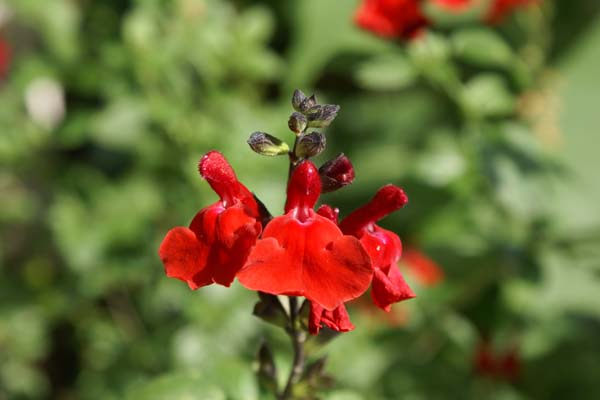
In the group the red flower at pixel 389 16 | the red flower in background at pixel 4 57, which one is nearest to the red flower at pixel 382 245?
the red flower at pixel 389 16

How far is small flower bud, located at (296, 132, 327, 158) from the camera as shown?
0.83 meters

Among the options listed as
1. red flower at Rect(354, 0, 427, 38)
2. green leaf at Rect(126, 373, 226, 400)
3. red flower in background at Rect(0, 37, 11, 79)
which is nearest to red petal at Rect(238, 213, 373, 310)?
green leaf at Rect(126, 373, 226, 400)

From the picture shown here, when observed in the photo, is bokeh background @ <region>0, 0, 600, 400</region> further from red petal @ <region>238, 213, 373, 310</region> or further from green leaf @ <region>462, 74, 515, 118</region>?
red petal @ <region>238, 213, 373, 310</region>

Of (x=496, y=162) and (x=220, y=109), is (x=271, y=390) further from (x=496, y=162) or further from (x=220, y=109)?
(x=220, y=109)

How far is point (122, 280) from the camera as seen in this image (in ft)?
6.57

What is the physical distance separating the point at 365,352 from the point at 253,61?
707 millimetres

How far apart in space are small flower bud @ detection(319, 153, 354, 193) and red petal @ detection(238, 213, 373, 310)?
7 centimetres

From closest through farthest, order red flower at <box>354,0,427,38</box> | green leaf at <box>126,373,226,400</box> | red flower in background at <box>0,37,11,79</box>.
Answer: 1. green leaf at <box>126,373,226,400</box>
2. red flower at <box>354,0,427,38</box>
3. red flower in background at <box>0,37,11,79</box>

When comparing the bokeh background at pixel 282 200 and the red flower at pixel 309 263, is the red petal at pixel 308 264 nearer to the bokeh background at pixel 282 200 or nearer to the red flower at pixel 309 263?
the red flower at pixel 309 263

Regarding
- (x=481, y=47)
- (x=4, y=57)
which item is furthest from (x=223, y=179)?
(x=4, y=57)

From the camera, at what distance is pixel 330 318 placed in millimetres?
809

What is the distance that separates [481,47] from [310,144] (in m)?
0.77

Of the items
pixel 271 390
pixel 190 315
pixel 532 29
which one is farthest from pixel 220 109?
pixel 271 390

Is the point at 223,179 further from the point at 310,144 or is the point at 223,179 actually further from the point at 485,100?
the point at 485,100
